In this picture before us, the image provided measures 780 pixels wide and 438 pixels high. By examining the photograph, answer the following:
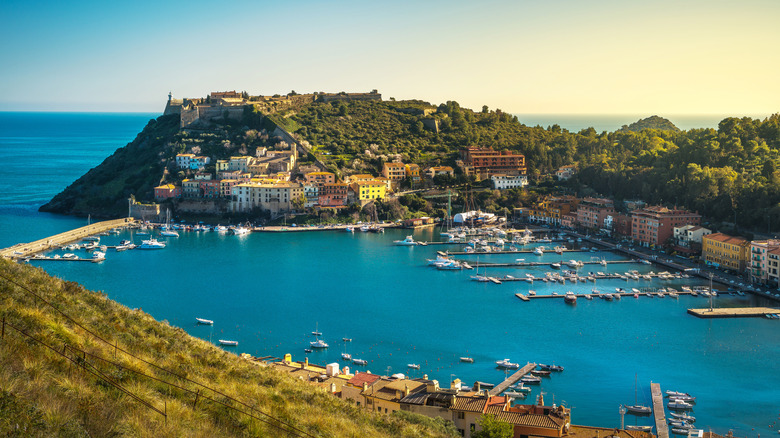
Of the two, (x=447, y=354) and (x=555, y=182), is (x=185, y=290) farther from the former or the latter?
(x=555, y=182)

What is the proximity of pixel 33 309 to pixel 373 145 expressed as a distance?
3793 centimetres

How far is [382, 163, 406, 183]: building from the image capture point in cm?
4044

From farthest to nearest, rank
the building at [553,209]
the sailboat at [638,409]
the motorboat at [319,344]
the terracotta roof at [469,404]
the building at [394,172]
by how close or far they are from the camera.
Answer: the building at [394,172], the building at [553,209], the motorboat at [319,344], the sailboat at [638,409], the terracotta roof at [469,404]

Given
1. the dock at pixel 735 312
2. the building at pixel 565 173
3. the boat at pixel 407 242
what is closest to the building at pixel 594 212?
the building at pixel 565 173

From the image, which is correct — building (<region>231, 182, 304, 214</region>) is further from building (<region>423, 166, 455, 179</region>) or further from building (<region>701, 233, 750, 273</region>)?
building (<region>701, 233, 750, 273</region>)

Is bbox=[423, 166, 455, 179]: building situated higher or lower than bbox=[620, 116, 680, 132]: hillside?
lower

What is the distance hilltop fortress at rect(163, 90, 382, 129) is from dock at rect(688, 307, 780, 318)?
102 feet

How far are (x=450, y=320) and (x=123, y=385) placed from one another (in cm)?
1434

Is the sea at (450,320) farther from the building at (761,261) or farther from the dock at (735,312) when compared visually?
the building at (761,261)

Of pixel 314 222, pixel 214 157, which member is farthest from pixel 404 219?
pixel 214 157

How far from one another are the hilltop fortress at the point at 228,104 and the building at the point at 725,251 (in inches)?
1089

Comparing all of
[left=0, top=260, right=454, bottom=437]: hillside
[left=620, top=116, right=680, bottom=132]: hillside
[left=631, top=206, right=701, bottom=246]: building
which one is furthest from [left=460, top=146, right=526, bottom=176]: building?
[left=0, top=260, right=454, bottom=437]: hillside

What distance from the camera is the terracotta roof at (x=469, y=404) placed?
33.3 feet

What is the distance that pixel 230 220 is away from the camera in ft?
119
